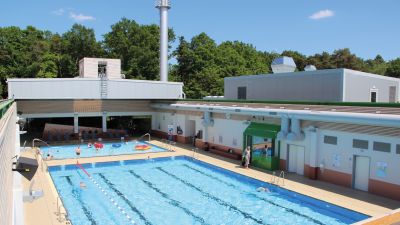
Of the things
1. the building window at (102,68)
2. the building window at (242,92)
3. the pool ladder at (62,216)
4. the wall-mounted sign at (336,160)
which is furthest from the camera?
the building window at (102,68)

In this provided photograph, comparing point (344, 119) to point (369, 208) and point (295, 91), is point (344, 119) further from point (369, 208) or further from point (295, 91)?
point (295, 91)

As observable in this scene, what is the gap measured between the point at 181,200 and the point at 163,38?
24.8m

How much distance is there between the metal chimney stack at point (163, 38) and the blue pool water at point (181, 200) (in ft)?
58.4

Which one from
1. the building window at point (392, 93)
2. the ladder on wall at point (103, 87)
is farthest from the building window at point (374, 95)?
the ladder on wall at point (103, 87)

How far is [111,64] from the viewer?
3097cm

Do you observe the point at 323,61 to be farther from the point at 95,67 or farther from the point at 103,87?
the point at 103,87

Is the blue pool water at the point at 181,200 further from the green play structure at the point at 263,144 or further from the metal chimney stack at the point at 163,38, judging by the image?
the metal chimney stack at the point at 163,38

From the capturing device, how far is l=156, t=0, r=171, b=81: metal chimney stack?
3569 cm

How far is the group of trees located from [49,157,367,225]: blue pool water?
93.9ft

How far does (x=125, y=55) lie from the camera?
5034 cm

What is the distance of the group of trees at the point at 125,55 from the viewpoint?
1716 inches

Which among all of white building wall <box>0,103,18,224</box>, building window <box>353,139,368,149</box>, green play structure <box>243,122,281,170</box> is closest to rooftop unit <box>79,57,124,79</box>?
green play structure <box>243,122,281,170</box>

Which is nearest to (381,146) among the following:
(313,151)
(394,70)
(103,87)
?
(313,151)

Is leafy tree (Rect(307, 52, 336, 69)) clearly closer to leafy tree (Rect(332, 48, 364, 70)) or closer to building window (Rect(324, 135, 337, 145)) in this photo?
leafy tree (Rect(332, 48, 364, 70))
